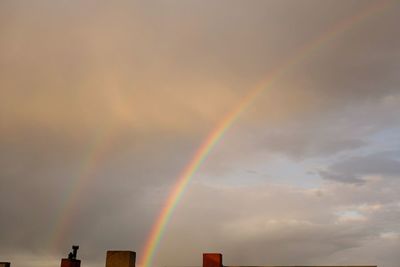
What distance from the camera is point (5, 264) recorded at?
26.6 metres

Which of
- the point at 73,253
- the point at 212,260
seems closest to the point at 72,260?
the point at 73,253

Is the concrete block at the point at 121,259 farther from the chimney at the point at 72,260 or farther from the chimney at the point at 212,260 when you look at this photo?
the chimney at the point at 212,260

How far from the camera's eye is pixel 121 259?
76.4 feet

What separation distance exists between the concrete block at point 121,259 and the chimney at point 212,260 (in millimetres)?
4251

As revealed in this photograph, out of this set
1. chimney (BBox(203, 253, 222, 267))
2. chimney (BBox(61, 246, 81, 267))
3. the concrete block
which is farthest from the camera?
chimney (BBox(61, 246, 81, 267))

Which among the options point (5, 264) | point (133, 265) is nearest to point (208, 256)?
point (133, 265)

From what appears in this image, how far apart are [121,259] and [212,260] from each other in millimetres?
5119

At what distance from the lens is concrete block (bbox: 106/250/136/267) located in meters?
23.2

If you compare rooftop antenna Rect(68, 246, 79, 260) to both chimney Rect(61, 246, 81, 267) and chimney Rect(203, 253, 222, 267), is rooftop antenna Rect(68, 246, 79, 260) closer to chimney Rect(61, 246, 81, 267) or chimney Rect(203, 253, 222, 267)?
chimney Rect(61, 246, 81, 267)

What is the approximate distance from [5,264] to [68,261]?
4436 mm

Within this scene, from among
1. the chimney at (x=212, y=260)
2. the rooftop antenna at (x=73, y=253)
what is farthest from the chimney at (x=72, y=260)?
the chimney at (x=212, y=260)

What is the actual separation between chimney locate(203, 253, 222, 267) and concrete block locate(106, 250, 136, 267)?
4251 millimetres

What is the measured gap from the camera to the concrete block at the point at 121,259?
23.2m

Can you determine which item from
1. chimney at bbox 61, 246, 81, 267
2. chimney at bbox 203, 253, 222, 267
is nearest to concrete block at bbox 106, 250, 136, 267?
chimney at bbox 61, 246, 81, 267
